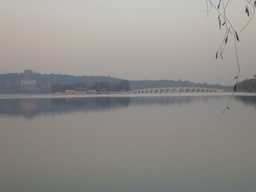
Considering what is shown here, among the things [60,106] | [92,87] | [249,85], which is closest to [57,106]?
[60,106]

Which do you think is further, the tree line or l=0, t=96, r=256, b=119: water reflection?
the tree line

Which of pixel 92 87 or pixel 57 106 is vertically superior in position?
pixel 92 87

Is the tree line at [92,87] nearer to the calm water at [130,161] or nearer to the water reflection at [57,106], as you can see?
the water reflection at [57,106]

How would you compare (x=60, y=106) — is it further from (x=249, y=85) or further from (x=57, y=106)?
(x=249, y=85)

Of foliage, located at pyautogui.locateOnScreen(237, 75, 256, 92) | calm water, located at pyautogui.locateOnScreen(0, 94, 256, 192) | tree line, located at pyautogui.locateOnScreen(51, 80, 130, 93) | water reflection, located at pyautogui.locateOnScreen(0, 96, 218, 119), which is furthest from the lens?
tree line, located at pyautogui.locateOnScreen(51, 80, 130, 93)

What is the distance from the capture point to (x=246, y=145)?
817 centimetres

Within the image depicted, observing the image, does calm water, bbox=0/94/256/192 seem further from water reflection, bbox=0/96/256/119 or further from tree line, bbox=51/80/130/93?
tree line, bbox=51/80/130/93

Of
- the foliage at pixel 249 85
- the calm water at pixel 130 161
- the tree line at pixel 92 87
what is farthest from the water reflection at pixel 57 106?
the tree line at pixel 92 87

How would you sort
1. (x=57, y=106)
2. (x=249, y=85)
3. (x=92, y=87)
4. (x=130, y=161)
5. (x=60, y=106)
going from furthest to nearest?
(x=92, y=87) → (x=249, y=85) → (x=57, y=106) → (x=60, y=106) → (x=130, y=161)

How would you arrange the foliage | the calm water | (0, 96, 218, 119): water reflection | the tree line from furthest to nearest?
the tree line, the foliage, (0, 96, 218, 119): water reflection, the calm water

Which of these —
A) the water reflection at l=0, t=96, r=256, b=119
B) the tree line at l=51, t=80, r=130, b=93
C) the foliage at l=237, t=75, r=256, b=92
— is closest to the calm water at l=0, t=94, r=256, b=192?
the water reflection at l=0, t=96, r=256, b=119

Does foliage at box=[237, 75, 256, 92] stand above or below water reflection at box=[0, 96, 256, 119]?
above

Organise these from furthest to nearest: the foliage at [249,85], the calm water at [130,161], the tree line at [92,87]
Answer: the tree line at [92,87]
the foliage at [249,85]
the calm water at [130,161]

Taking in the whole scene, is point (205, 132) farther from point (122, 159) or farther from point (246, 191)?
point (246, 191)
